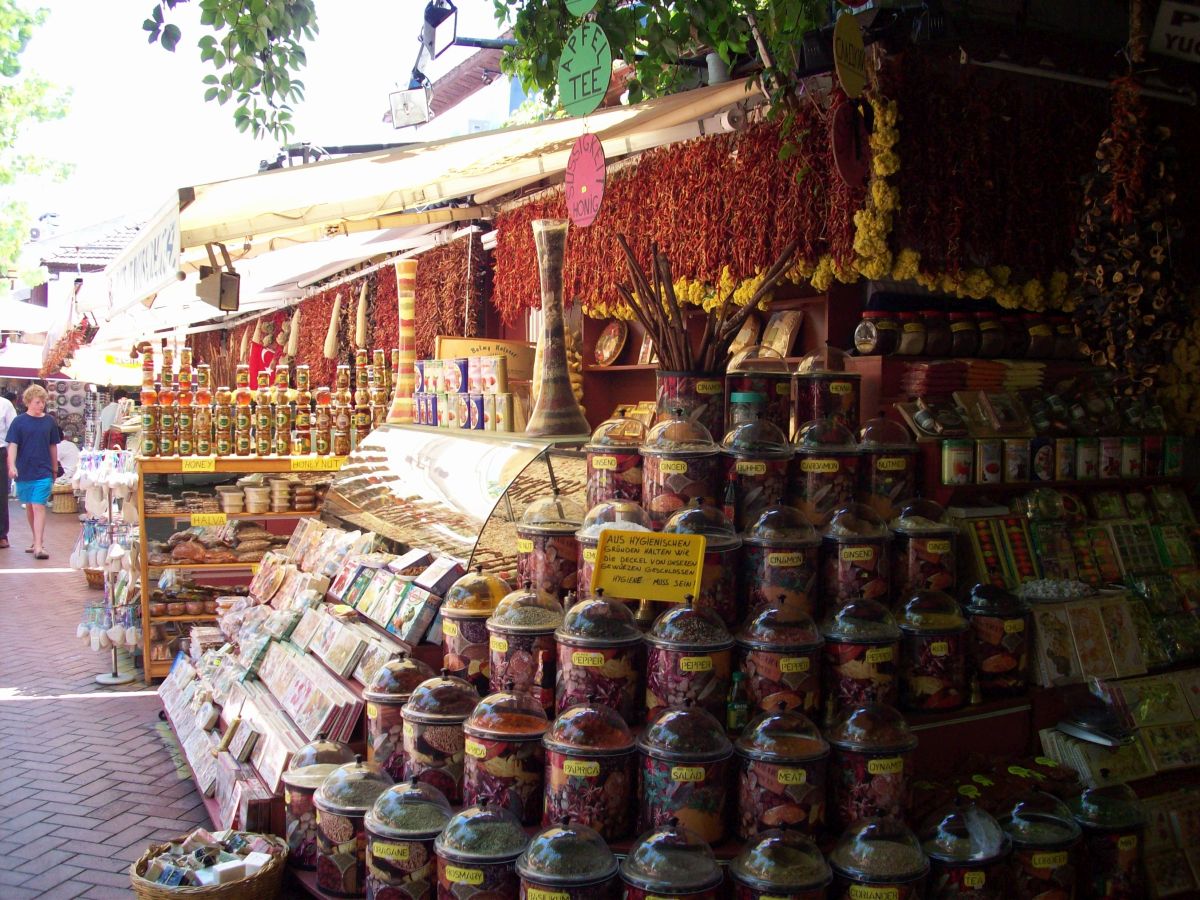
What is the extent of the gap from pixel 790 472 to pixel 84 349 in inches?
502

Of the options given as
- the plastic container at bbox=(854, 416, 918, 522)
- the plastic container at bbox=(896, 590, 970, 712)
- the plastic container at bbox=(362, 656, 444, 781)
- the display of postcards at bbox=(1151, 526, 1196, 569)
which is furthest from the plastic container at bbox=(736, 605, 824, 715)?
the display of postcards at bbox=(1151, 526, 1196, 569)

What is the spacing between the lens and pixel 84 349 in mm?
13180

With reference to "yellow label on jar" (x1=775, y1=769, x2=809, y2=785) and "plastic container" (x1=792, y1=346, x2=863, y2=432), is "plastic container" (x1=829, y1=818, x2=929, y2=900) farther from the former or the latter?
"plastic container" (x1=792, y1=346, x2=863, y2=432)

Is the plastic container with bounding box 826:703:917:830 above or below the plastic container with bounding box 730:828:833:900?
above

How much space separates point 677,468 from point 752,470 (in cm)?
21

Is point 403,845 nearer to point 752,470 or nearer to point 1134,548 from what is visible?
point 752,470

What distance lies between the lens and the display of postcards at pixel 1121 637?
3.23m

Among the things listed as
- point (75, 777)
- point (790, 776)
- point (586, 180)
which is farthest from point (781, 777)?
point (75, 777)

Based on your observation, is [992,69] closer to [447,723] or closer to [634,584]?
[634,584]

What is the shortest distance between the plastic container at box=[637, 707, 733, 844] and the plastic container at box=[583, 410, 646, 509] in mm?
800

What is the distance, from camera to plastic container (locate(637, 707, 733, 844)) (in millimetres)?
2230

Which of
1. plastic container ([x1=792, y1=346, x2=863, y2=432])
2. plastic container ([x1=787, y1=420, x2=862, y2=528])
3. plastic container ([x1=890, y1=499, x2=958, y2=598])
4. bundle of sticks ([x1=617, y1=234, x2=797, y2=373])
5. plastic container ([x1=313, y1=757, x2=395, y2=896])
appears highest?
bundle of sticks ([x1=617, y1=234, x2=797, y2=373])

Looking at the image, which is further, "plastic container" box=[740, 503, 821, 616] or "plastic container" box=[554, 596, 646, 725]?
"plastic container" box=[740, 503, 821, 616]

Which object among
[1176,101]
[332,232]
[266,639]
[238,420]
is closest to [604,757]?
[266,639]
